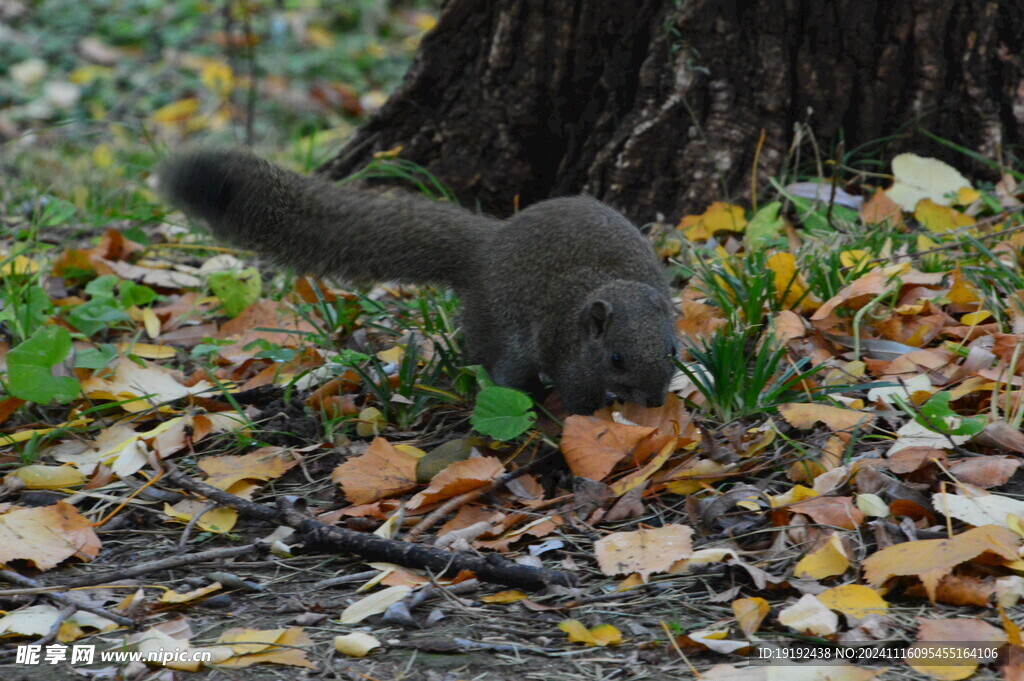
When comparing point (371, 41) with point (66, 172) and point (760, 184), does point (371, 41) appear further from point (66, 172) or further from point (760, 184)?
point (760, 184)

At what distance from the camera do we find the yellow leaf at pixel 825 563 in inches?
98.9

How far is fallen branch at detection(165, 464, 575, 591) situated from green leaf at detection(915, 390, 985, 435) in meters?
1.10

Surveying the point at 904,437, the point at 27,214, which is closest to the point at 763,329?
the point at 904,437

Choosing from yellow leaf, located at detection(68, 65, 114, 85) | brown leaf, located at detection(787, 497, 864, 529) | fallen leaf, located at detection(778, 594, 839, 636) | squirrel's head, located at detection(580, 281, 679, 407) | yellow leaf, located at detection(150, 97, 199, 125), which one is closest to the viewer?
fallen leaf, located at detection(778, 594, 839, 636)

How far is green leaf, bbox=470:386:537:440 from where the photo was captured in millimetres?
3096

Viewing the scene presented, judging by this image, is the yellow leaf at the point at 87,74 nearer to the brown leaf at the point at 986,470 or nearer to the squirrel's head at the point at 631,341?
the squirrel's head at the point at 631,341

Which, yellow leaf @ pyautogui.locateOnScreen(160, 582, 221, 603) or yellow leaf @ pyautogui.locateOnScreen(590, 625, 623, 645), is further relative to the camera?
yellow leaf @ pyautogui.locateOnScreen(160, 582, 221, 603)

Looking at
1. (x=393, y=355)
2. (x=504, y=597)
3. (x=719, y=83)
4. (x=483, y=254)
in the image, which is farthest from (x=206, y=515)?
(x=719, y=83)

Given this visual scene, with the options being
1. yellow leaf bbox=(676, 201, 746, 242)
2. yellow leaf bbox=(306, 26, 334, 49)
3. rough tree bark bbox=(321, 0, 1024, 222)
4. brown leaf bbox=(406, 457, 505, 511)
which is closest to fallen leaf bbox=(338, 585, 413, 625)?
brown leaf bbox=(406, 457, 505, 511)

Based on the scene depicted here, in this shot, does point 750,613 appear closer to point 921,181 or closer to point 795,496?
point 795,496

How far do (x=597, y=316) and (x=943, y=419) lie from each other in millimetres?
1107

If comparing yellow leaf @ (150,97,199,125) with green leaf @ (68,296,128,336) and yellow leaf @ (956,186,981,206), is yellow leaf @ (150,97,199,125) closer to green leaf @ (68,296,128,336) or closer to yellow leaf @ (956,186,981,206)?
green leaf @ (68,296,128,336)

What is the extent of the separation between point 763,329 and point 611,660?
1.68 metres

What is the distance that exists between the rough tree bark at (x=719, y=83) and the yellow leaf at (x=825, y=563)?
2.54m
